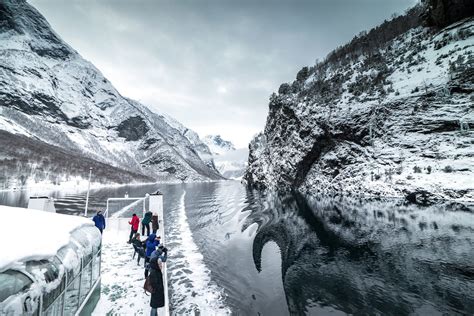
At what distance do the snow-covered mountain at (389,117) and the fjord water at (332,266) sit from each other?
34.5ft

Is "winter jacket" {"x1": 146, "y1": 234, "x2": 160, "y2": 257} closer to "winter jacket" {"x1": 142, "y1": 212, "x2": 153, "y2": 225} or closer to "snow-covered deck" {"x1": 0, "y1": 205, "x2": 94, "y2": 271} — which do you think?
"snow-covered deck" {"x1": 0, "y1": 205, "x2": 94, "y2": 271}

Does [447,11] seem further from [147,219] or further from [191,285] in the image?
[191,285]

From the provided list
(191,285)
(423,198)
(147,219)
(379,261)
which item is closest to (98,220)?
(147,219)

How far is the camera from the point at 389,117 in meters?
41.2

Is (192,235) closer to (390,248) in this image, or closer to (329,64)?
(390,248)

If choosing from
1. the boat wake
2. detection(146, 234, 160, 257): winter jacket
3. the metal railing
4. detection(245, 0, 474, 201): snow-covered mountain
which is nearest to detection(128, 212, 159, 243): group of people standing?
the boat wake

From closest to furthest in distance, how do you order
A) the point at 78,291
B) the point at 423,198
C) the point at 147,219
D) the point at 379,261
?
the point at 78,291, the point at 379,261, the point at 147,219, the point at 423,198

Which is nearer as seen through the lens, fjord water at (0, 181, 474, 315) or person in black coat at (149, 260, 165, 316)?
person in black coat at (149, 260, 165, 316)

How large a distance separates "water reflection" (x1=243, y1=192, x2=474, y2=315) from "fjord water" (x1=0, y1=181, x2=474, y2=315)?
0.05 meters

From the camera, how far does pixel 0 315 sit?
337 cm

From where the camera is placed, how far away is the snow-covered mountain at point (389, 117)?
32250 mm

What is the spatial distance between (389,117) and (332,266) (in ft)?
123

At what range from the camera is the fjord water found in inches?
384

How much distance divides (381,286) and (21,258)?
1327 cm
